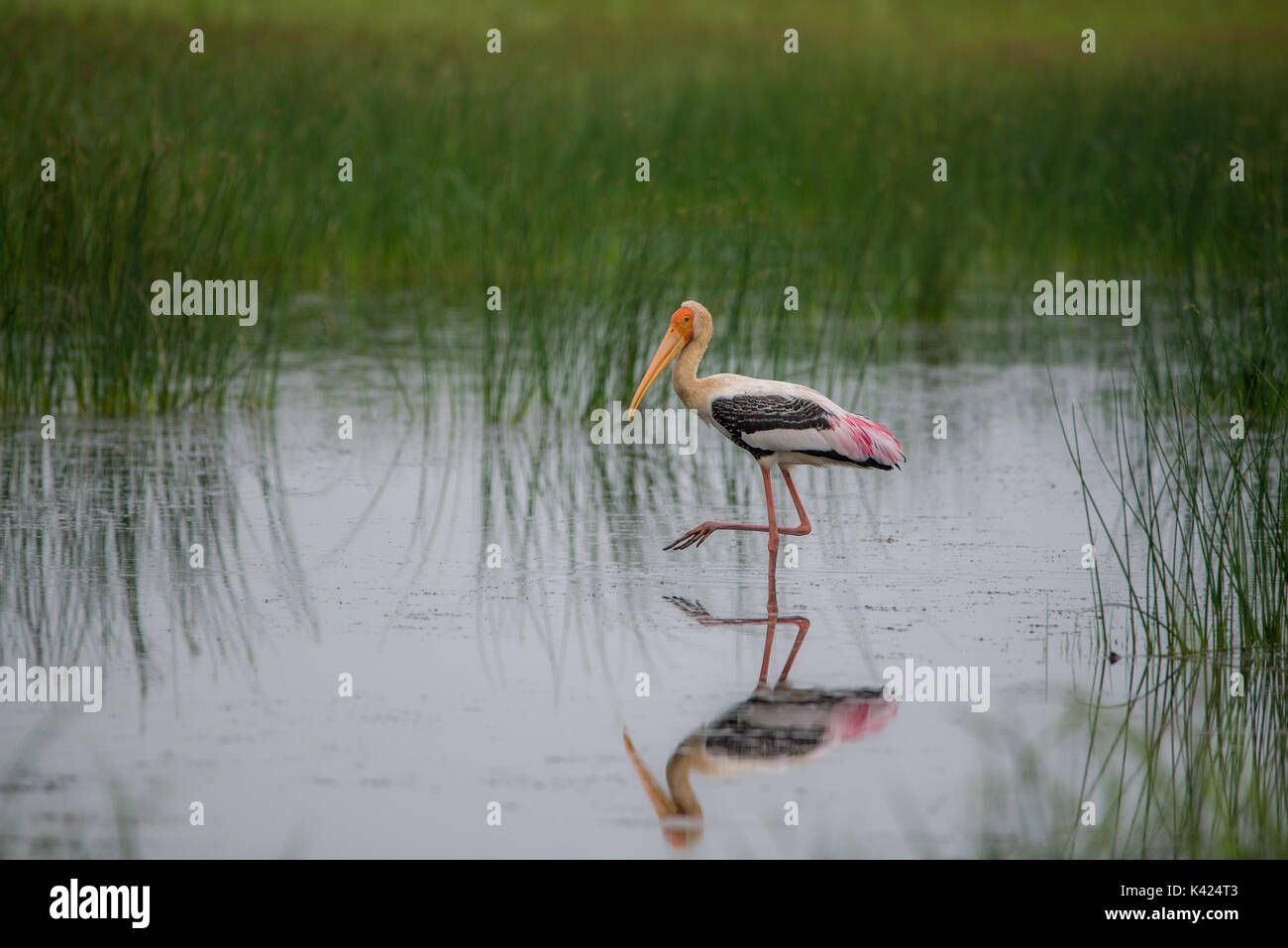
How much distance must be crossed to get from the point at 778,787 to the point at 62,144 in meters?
6.78

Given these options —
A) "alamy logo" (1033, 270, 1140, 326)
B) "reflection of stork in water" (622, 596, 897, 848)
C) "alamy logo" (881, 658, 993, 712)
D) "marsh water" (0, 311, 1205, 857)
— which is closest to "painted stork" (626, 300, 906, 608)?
"marsh water" (0, 311, 1205, 857)

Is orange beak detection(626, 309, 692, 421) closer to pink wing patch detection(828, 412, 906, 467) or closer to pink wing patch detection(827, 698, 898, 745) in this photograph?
pink wing patch detection(828, 412, 906, 467)

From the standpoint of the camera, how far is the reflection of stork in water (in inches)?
186

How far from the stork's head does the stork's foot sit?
0.68 meters

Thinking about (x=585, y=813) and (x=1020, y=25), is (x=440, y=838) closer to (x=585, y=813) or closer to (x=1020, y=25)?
(x=585, y=813)

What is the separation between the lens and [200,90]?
571 inches

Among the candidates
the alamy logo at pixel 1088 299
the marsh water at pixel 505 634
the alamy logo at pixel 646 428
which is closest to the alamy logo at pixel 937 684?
the marsh water at pixel 505 634

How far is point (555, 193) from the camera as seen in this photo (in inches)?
487

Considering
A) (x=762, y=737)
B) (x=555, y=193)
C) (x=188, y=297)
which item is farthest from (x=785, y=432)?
(x=555, y=193)
